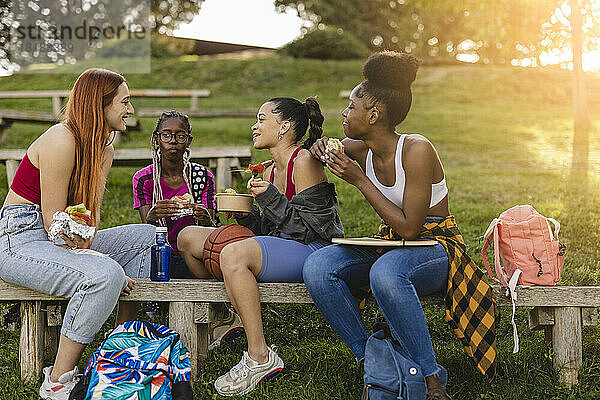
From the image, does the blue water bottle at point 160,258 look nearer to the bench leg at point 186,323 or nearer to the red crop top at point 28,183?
the bench leg at point 186,323

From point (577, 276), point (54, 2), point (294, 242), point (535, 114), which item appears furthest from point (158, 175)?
point (54, 2)

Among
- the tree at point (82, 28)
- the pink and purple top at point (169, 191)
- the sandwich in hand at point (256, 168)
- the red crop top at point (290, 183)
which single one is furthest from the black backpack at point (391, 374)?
the tree at point (82, 28)

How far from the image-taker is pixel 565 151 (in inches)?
461

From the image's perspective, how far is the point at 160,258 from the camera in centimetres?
340

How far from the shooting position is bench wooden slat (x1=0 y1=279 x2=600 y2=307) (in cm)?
323

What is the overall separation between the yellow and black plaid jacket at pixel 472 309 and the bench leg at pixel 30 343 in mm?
2023

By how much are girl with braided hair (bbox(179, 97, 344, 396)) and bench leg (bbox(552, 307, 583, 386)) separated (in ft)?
3.88

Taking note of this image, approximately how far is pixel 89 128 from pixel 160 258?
74 cm

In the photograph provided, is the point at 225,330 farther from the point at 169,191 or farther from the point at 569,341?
the point at 569,341

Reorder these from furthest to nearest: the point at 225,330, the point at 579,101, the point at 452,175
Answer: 1. the point at 579,101
2. the point at 452,175
3. the point at 225,330

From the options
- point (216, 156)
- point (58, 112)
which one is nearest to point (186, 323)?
point (216, 156)

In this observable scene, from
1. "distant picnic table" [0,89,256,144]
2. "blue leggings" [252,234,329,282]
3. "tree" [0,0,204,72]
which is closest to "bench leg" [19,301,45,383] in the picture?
"blue leggings" [252,234,329,282]

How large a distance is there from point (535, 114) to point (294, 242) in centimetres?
1448

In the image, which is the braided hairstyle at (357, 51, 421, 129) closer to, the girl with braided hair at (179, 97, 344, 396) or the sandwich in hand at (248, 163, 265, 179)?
the girl with braided hair at (179, 97, 344, 396)
